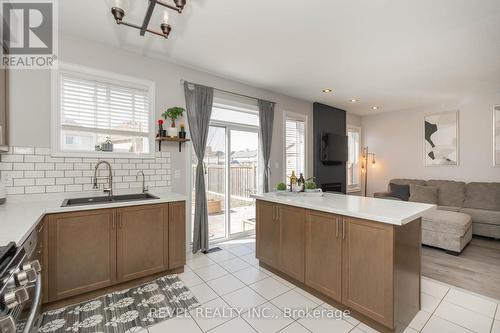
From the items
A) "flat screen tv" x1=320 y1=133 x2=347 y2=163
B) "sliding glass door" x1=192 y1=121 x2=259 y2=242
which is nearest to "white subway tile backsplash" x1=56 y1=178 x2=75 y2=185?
"sliding glass door" x1=192 y1=121 x2=259 y2=242

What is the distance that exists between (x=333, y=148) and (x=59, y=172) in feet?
16.3

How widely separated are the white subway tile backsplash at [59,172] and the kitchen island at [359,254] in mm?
1828

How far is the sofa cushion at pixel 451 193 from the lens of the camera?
4535 mm

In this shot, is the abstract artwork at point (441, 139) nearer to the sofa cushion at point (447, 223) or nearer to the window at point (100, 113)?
the sofa cushion at point (447, 223)

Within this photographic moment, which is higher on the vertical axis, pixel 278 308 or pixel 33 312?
pixel 33 312

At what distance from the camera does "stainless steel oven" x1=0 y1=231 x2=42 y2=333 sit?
2.83ft

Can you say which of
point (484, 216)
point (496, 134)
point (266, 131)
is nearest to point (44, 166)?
point (266, 131)

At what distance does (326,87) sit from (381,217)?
3132 millimetres

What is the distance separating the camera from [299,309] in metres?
2.10

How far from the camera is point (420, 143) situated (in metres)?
5.50

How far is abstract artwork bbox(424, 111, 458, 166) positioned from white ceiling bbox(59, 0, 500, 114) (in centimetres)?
114

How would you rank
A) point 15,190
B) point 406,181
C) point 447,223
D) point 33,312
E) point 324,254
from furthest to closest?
point 406,181 → point 447,223 → point 15,190 → point 324,254 → point 33,312

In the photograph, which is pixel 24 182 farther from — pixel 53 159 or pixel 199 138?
pixel 199 138

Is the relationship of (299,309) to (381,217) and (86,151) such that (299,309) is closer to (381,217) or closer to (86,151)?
(381,217)
